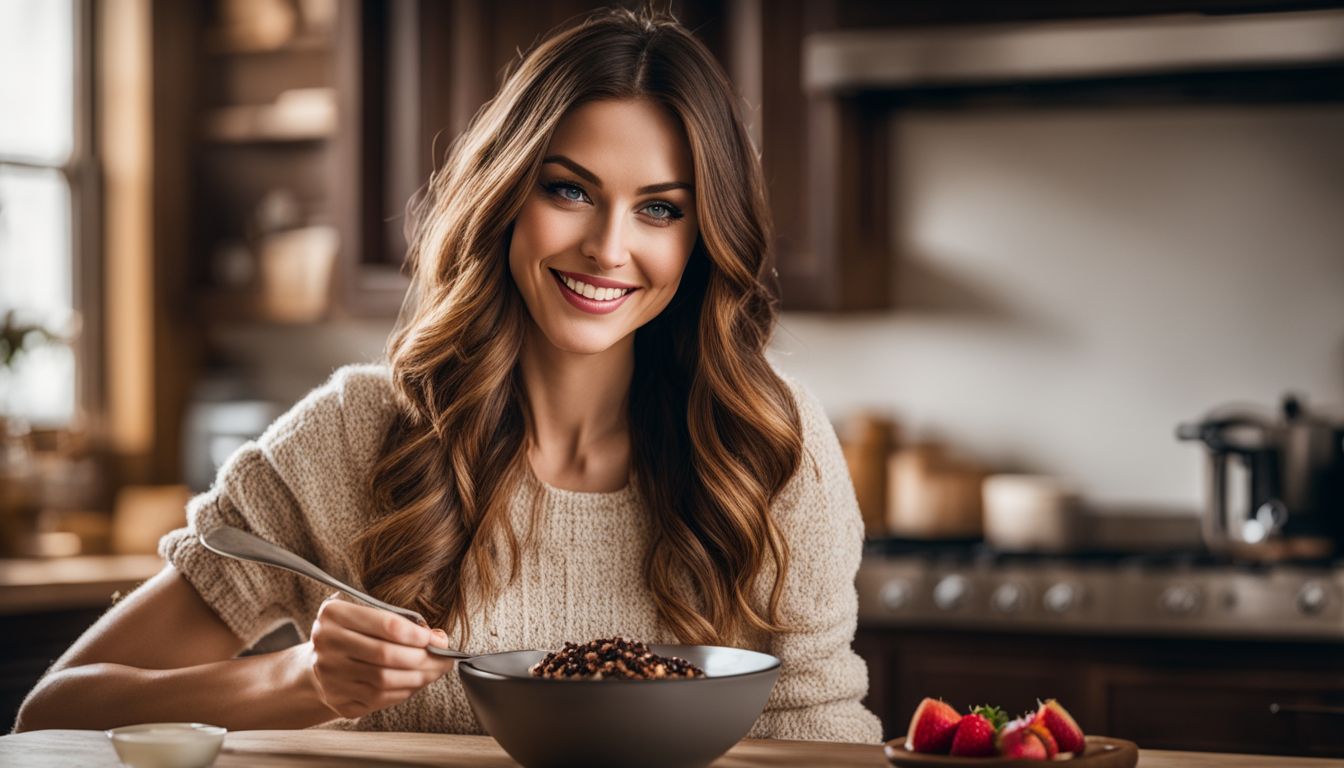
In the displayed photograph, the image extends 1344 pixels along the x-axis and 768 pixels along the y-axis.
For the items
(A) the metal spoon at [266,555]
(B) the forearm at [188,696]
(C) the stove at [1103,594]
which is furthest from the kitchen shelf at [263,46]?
(A) the metal spoon at [266,555]

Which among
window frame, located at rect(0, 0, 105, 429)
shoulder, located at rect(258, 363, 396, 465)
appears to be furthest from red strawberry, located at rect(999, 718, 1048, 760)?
window frame, located at rect(0, 0, 105, 429)

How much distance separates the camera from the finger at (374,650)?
4.33 feet

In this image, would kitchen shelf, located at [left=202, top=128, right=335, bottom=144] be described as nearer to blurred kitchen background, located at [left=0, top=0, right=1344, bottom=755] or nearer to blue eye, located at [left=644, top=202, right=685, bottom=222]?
blurred kitchen background, located at [left=0, top=0, right=1344, bottom=755]

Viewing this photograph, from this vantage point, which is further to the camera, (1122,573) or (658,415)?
(1122,573)

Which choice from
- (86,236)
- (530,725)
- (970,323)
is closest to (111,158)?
(86,236)

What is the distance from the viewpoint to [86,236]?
445 cm

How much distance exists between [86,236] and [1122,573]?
3098 mm

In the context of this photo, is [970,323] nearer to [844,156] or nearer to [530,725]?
[844,156]

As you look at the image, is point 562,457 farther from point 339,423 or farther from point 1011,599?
point 1011,599

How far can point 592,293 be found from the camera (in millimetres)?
1765

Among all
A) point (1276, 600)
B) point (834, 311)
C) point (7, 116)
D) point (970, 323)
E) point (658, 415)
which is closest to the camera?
point (658, 415)

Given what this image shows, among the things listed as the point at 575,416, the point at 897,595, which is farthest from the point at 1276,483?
the point at 575,416

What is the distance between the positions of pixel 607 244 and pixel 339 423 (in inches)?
16.5

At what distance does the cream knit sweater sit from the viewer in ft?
5.81
